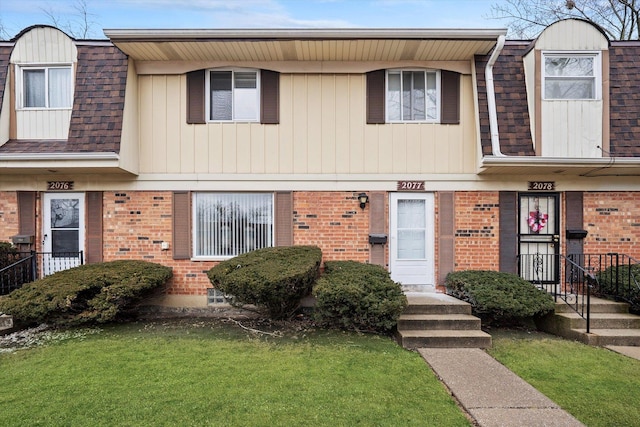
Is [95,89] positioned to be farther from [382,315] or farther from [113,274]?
[382,315]

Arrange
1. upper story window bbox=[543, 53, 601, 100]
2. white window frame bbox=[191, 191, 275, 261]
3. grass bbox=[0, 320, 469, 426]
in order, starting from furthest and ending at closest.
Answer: white window frame bbox=[191, 191, 275, 261] < upper story window bbox=[543, 53, 601, 100] < grass bbox=[0, 320, 469, 426]

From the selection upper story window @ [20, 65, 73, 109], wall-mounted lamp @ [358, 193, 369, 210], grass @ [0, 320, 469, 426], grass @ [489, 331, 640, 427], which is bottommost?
grass @ [489, 331, 640, 427]

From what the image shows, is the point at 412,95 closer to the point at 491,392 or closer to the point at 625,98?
the point at 625,98

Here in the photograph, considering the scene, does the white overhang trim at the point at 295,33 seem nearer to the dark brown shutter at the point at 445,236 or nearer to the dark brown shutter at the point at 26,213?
the dark brown shutter at the point at 445,236

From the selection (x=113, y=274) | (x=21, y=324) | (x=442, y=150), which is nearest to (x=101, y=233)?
(x=113, y=274)

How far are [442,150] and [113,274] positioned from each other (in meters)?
6.36

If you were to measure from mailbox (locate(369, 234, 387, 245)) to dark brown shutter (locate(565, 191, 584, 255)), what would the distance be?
3607 millimetres

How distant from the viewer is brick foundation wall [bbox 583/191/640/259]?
7551 mm

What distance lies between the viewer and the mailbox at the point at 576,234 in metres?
7.46

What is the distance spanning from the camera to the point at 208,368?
473 cm

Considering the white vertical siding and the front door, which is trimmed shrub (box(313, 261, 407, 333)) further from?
the front door

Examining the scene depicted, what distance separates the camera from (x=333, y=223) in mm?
7559

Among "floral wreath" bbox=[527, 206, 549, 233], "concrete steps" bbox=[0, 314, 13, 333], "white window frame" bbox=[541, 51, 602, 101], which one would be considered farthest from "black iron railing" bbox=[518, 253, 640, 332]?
"concrete steps" bbox=[0, 314, 13, 333]

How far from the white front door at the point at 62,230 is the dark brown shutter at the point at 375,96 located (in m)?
5.89
